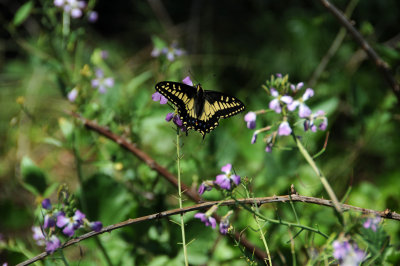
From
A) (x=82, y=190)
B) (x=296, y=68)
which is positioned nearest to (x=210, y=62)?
(x=296, y=68)

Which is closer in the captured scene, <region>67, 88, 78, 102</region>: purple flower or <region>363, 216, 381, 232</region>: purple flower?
<region>363, 216, 381, 232</region>: purple flower

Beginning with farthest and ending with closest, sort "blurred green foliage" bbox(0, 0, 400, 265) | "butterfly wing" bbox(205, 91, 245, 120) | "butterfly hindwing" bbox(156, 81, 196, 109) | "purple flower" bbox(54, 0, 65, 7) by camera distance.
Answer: "purple flower" bbox(54, 0, 65, 7), "blurred green foliage" bbox(0, 0, 400, 265), "butterfly wing" bbox(205, 91, 245, 120), "butterfly hindwing" bbox(156, 81, 196, 109)

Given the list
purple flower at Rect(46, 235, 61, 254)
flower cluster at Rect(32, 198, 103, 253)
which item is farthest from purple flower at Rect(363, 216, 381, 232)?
purple flower at Rect(46, 235, 61, 254)

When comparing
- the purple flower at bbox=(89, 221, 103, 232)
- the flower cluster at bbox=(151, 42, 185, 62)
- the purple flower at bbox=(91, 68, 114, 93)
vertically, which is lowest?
the purple flower at bbox=(89, 221, 103, 232)

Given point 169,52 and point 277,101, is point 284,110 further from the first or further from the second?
point 169,52

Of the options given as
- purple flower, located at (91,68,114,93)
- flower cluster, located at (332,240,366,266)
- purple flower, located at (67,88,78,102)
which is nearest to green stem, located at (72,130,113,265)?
purple flower, located at (67,88,78,102)

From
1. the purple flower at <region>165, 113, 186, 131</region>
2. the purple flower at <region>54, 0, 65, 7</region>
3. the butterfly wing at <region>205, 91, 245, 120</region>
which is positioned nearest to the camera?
the purple flower at <region>165, 113, 186, 131</region>

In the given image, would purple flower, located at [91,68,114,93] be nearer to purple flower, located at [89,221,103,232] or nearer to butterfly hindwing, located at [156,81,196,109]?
butterfly hindwing, located at [156,81,196,109]

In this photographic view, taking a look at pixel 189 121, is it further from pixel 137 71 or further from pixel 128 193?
pixel 137 71

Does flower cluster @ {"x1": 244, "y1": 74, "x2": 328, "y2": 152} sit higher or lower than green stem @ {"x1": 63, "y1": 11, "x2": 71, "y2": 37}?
lower
